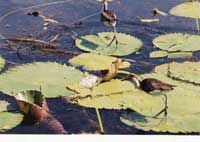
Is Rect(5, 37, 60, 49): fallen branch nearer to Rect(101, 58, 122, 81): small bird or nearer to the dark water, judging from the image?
the dark water

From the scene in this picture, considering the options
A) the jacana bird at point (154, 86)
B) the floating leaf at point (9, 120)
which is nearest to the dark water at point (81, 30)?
→ the floating leaf at point (9, 120)

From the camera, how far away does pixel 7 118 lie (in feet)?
4.81

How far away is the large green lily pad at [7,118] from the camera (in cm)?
143

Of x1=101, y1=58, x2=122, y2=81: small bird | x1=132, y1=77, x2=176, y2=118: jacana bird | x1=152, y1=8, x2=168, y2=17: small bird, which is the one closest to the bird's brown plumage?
x1=132, y1=77, x2=176, y2=118: jacana bird

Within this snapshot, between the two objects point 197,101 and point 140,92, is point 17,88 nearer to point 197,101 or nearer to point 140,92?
point 140,92

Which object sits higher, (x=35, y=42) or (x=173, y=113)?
(x=35, y=42)

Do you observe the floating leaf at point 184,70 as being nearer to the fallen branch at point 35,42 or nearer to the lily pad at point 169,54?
the lily pad at point 169,54

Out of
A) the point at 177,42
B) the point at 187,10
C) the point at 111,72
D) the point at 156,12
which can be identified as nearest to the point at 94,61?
the point at 111,72

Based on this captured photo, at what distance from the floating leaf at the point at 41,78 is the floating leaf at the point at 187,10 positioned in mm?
777

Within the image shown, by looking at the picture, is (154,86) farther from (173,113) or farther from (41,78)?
(41,78)

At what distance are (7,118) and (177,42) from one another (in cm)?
84

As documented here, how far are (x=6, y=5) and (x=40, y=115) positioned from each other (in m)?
0.99

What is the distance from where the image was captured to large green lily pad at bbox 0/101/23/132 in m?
1.43
